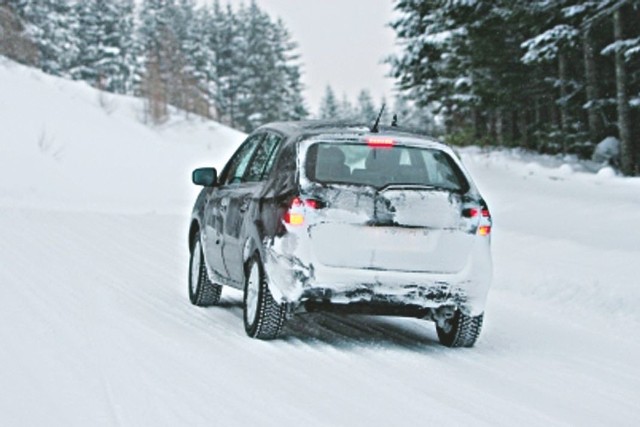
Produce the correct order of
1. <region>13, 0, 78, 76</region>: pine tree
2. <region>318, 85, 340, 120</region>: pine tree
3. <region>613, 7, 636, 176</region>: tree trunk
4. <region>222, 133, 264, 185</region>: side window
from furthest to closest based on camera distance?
<region>318, 85, 340, 120</region>: pine tree → <region>13, 0, 78, 76</region>: pine tree → <region>613, 7, 636, 176</region>: tree trunk → <region>222, 133, 264, 185</region>: side window

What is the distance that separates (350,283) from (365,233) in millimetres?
367

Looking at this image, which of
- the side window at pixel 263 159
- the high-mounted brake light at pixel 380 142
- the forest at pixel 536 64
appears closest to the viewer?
the high-mounted brake light at pixel 380 142

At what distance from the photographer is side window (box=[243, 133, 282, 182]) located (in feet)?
29.6

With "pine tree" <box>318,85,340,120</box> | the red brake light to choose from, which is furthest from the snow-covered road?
"pine tree" <box>318,85,340,120</box>

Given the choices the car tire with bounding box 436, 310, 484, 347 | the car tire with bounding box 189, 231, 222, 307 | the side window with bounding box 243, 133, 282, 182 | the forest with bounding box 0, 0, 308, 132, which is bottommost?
the car tire with bounding box 436, 310, 484, 347

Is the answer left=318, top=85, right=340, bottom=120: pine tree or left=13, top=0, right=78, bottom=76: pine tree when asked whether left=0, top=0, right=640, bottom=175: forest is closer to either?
left=13, top=0, right=78, bottom=76: pine tree

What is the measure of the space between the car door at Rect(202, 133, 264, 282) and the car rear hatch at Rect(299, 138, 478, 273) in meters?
1.64

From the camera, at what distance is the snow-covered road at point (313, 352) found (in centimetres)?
582

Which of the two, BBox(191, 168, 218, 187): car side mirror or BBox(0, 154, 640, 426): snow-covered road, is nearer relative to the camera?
BBox(0, 154, 640, 426): snow-covered road

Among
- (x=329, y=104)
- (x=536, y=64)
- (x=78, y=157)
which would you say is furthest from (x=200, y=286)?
(x=329, y=104)

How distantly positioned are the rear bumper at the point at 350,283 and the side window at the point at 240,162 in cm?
183

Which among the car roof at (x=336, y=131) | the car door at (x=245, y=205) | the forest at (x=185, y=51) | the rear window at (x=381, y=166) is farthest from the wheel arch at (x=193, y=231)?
the forest at (x=185, y=51)

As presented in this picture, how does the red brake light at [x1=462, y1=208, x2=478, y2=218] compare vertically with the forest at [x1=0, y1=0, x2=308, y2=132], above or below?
below

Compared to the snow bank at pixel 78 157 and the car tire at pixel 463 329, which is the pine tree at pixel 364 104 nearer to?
the snow bank at pixel 78 157
